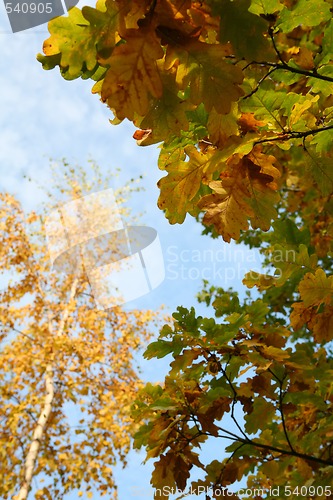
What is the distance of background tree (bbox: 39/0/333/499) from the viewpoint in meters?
0.73

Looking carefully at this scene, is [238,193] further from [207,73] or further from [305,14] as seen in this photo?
[305,14]

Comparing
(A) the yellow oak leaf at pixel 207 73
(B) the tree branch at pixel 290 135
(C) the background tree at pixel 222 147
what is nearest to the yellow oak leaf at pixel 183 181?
(C) the background tree at pixel 222 147

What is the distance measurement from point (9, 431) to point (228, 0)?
25.4 feet

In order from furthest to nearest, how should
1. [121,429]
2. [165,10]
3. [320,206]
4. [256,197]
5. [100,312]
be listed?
[100,312]
[121,429]
[320,206]
[256,197]
[165,10]

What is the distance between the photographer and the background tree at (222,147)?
28.7 inches

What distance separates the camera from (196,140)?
1139mm

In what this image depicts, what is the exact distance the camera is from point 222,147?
3.00 feet

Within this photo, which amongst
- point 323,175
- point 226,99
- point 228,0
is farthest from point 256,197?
point 228,0

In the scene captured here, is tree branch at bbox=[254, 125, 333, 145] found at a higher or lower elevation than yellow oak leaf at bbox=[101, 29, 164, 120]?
higher

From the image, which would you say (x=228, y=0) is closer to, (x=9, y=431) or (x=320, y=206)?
(x=320, y=206)

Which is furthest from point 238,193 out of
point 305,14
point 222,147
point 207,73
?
point 305,14

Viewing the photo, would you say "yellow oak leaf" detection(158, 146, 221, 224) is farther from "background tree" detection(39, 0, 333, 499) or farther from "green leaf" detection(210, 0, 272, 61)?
"green leaf" detection(210, 0, 272, 61)

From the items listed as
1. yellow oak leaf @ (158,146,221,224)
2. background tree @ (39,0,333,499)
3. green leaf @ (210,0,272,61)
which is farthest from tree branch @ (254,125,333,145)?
green leaf @ (210,0,272,61)

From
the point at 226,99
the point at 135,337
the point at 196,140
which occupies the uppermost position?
the point at 135,337
